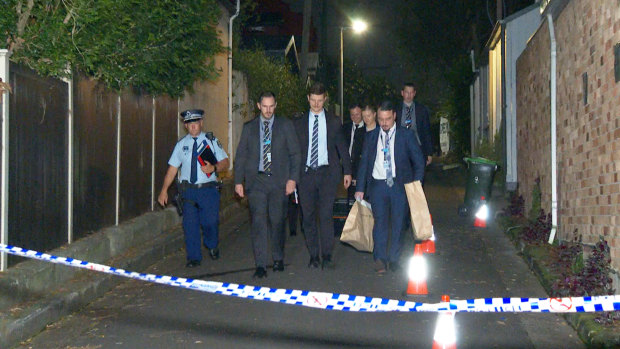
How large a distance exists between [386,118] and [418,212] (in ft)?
3.61

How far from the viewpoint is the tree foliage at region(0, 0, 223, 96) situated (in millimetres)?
7840

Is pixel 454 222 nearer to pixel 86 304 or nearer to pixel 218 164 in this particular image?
pixel 218 164

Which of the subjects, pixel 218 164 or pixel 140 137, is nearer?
pixel 218 164

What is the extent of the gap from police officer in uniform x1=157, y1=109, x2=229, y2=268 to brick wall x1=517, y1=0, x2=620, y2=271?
3.81 metres

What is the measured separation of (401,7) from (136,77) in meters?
29.1

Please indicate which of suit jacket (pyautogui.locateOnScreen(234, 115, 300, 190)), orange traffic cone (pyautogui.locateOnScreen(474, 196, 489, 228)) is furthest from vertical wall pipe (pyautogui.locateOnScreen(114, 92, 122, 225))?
orange traffic cone (pyautogui.locateOnScreen(474, 196, 489, 228))

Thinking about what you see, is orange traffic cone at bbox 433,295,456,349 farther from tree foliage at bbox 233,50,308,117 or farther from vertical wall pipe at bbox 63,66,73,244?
tree foliage at bbox 233,50,308,117

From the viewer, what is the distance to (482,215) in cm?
1398

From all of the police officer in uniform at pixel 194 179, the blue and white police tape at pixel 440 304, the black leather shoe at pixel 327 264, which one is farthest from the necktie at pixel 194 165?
the blue and white police tape at pixel 440 304

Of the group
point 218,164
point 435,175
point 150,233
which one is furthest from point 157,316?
point 435,175

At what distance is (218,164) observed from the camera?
10094mm

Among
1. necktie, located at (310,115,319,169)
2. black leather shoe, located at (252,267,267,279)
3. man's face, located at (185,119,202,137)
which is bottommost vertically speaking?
black leather shoe, located at (252,267,267,279)

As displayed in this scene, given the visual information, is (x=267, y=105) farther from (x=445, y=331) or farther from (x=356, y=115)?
(x=445, y=331)

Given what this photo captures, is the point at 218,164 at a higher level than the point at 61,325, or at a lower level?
higher
